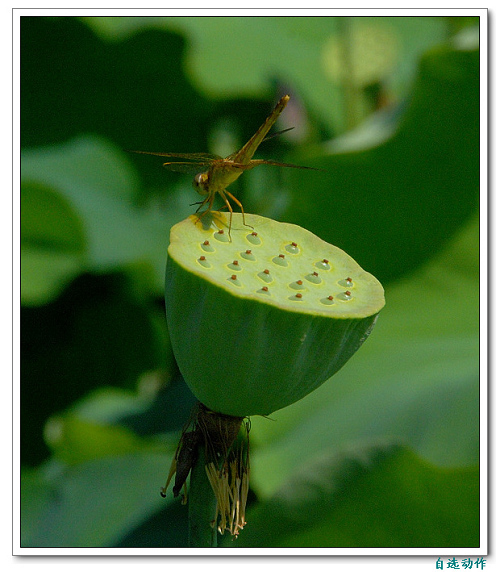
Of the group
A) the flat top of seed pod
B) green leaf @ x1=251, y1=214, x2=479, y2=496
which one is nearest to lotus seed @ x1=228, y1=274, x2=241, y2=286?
the flat top of seed pod

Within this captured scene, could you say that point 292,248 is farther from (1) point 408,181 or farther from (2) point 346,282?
(1) point 408,181

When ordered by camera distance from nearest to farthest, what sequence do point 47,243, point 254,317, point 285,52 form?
point 254,317 < point 47,243 < point 285,52

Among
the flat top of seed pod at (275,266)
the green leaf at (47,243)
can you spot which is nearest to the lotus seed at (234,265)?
the flat top of seed pod at (275,266)

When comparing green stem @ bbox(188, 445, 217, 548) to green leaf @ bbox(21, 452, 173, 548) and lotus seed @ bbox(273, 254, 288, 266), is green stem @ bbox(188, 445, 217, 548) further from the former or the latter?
green leaf @ bbox(21, 452, 173, 548)

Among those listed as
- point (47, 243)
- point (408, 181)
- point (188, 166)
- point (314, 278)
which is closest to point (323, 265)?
point (314, 278)
